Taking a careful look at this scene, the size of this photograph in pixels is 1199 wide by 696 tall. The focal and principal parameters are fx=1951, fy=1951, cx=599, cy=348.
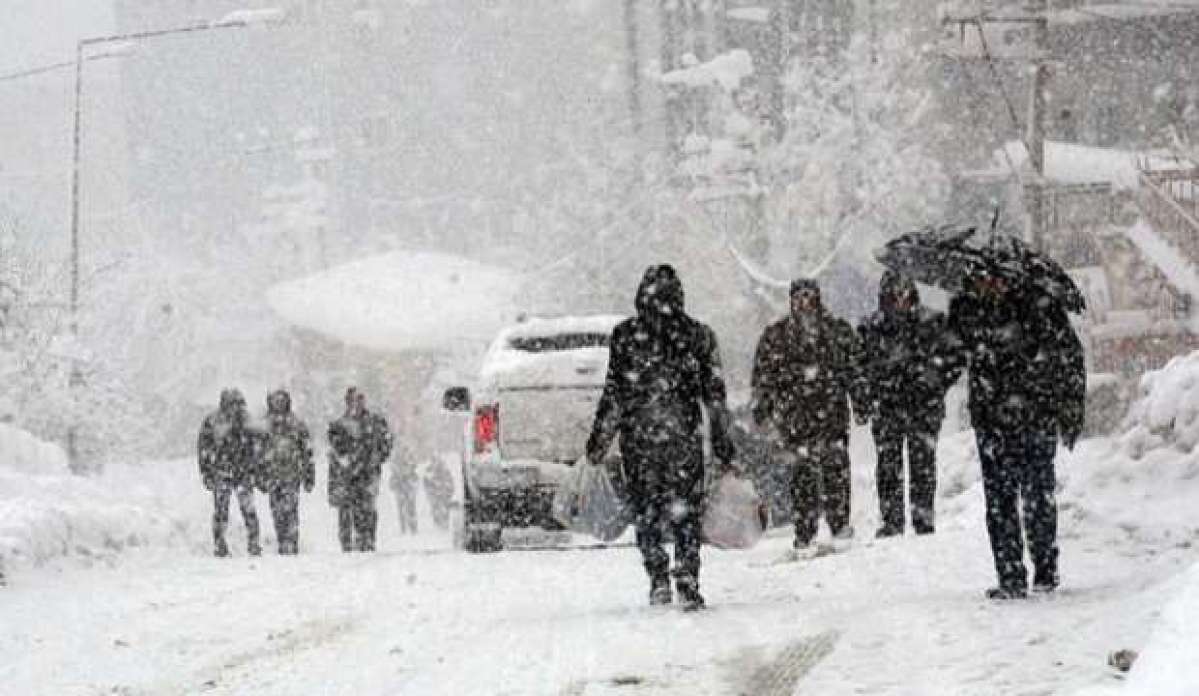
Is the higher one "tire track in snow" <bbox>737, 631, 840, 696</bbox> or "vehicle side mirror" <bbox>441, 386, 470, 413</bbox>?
"vehicle side mirror" <bbox>441, 386, 470, 413</bbox>

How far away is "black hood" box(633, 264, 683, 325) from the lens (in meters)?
9.71

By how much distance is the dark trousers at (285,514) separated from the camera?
18766mm

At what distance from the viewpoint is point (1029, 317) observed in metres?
9.12

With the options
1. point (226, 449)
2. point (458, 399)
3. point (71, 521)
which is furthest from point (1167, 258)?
point (71, 521)

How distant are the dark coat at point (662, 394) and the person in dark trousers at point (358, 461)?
9.03 metres

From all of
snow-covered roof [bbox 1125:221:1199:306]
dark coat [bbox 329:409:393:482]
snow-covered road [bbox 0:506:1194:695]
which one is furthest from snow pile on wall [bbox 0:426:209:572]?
snow-covered roof [bbox 1125:221:1199:306]

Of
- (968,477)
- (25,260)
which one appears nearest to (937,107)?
(25,260)

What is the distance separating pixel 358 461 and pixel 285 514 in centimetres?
91

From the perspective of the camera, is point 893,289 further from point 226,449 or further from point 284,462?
point 226,449

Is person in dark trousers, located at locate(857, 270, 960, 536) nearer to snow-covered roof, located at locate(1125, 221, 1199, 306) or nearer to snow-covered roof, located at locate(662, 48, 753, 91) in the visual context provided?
snow-covered roof, located at locate(1125, 221, 1199, 306)

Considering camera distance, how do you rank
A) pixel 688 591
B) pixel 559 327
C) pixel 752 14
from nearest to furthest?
pixel 688 591
pixel 559 327
pixel 752 14

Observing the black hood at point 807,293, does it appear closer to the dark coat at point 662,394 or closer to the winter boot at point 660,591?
the dark coat at point 662,394

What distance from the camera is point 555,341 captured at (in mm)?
14898

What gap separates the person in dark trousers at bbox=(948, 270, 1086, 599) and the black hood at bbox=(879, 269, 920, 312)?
3671 mm
